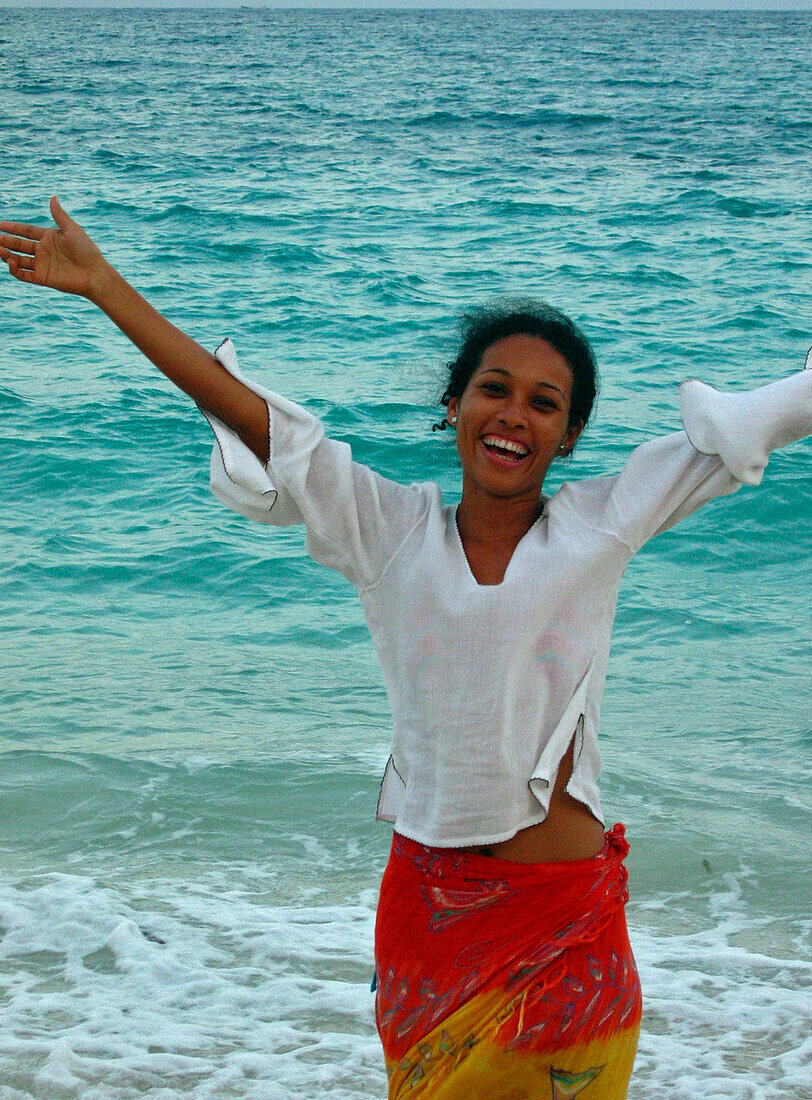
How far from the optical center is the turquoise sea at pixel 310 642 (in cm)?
340

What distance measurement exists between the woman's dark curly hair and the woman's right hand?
60cm

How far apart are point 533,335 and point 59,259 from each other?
74cm

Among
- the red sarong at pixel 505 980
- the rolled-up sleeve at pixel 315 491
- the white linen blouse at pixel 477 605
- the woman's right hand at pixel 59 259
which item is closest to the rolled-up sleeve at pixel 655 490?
the white linen blouse at pixel 477 605

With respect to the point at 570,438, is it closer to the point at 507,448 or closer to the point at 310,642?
the point at 507,448

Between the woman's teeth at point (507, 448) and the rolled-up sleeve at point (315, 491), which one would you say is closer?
the rolled-up sleeve at point (315, 491)

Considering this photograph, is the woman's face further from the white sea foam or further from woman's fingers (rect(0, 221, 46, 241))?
the white sea foam

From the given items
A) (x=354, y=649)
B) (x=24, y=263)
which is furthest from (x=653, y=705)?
(x=24, y=263)

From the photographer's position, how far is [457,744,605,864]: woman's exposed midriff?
6.23ft

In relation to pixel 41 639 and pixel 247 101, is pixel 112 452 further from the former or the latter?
pixel 247 101

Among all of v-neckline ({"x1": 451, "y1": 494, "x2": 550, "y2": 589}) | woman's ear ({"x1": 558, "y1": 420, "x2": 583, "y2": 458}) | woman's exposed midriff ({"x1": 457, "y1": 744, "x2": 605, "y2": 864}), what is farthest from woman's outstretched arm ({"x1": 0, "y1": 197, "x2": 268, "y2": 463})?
woman's exposed midriff ({"x1": 457, "y1": 744, "x2": 605, "y2": 864})

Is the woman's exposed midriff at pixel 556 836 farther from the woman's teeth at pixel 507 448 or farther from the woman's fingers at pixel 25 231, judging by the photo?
the woman's fingers at pixel 25 231

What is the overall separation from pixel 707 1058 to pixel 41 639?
450cm

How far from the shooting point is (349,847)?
458 cm

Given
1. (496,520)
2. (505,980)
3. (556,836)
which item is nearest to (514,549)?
(496,520)
